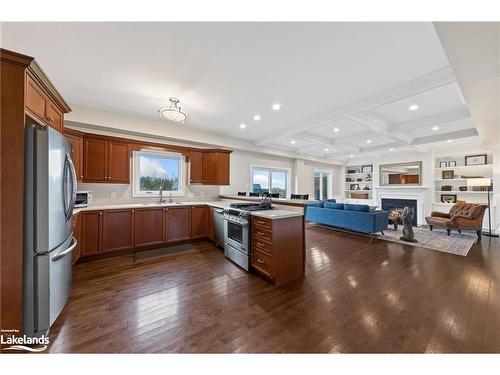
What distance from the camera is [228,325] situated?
1.66 m

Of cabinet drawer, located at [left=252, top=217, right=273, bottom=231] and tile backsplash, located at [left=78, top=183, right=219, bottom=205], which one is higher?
tile backsplash, located at [left=78, top=183, right=219, bottom=205]

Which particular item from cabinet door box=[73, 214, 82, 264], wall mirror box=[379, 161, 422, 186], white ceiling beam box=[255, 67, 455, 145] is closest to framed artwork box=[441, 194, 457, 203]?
wall mirror box=[379, 161, 422, 186]

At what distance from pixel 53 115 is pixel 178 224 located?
101 inches

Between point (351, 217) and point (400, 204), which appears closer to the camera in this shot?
point (351, 217)

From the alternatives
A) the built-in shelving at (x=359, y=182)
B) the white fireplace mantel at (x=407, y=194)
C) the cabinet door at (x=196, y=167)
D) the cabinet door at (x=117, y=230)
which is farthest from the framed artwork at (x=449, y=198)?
the cabinet door at (x=117, y=230)

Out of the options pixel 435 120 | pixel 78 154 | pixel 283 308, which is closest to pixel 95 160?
pixel 78 154

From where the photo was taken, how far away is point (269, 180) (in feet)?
23.1

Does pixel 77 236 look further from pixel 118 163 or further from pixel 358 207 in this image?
pixel 358 207

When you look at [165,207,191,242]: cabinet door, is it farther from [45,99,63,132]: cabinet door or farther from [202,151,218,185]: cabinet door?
[45,99,63,132]: cabinet door

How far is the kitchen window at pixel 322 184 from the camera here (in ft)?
29.0

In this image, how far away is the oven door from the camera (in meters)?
2.79

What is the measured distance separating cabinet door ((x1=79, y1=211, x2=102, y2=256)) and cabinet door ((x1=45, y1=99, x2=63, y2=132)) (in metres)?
1.51
